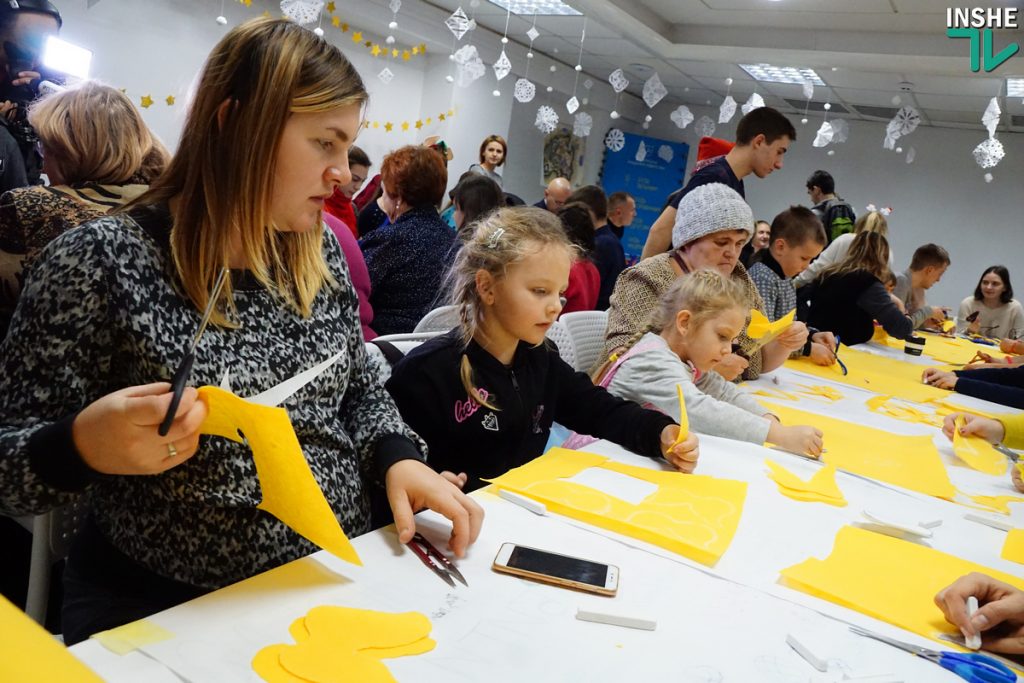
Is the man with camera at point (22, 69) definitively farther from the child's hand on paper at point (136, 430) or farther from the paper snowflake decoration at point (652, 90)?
the paper snowflake decoration at point (652, 90)

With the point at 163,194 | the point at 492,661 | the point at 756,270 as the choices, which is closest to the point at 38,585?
the point at 163,194

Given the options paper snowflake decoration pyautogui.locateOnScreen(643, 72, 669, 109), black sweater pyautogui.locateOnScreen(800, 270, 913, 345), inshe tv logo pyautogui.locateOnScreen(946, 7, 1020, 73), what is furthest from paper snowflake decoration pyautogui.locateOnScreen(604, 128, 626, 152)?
black sweater pyautogui.locateOnScreen(800, 270, 913, 345)

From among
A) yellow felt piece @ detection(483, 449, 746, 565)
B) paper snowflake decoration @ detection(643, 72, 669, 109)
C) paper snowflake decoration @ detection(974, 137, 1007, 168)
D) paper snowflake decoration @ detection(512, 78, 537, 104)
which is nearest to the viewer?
yellow felt piece @ detection(483, 449, 746, 565)

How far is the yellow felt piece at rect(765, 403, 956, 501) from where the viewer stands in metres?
1.62

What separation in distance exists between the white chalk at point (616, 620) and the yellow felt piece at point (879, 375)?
2222mm

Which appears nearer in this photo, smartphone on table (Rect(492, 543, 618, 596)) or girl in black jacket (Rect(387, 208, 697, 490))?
smartphone on table (Rect(492, 543, 618, 596))

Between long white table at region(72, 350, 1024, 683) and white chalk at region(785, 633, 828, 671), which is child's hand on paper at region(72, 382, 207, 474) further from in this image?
white chalk at region(785, 633, 828, 671)

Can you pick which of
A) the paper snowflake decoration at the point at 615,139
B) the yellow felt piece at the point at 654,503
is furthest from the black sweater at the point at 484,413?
the paper snowflake decoration at the point at 615,139

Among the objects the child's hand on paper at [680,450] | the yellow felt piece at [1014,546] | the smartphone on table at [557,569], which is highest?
the child's hand on paper at [680,450]

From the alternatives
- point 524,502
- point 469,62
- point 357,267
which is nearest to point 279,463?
point 524,502

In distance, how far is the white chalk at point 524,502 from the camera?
3.61 feet

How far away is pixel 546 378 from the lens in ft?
5.49

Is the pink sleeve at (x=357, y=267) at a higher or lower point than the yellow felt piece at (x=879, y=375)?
higher

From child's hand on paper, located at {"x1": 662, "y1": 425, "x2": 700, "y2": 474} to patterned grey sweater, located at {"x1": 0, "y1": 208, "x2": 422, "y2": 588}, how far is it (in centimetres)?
57
